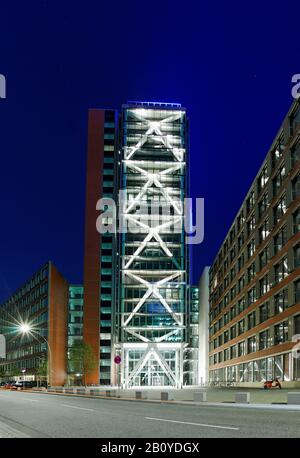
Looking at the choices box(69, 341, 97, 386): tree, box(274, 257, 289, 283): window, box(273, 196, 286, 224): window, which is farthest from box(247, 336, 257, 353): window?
box(69, 341, 97, 386): tree

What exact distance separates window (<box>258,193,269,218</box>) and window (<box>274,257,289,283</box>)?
9.51 metres

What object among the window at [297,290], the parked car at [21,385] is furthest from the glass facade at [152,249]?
the window at [297,290]

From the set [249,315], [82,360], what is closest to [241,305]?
[249,315]

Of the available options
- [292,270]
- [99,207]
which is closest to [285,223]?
[292,270]

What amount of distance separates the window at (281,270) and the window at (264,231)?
20.1 feet

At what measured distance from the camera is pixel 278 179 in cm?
7062

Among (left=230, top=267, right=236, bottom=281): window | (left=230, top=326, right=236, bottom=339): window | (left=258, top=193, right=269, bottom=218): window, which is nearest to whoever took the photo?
(left=258, top=193, right=269, bottom=218): window

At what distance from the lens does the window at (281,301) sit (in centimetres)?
6500

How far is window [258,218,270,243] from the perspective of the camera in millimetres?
75812

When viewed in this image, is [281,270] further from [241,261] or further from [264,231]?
[241,261]

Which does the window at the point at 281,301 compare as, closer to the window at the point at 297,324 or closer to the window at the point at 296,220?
the window at the point at 297,324

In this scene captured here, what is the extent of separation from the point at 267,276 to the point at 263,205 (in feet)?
31.8

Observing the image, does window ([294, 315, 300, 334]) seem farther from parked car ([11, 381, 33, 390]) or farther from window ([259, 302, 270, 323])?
parked car ([11, 381, 33, 390])
